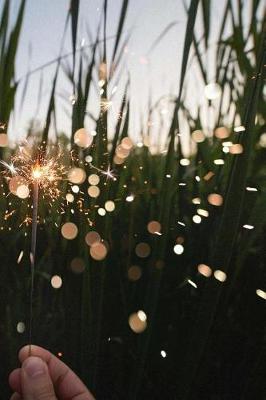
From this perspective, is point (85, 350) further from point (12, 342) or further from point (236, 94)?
point (236, 94)

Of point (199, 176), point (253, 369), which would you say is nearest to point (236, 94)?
point (199, 176)

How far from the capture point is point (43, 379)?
68 centimetres

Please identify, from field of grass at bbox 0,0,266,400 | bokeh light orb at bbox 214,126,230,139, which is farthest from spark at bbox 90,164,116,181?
bokeh light orb at bbox 214,126,230,139

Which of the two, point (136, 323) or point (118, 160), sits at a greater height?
point (118, 160)

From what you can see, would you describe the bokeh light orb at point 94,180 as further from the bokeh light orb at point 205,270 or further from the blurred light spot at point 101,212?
the bokeh light orb at point 205,270

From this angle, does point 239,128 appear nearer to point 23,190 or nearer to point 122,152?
point 122,152

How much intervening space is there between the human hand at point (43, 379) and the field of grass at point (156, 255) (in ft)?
0.15

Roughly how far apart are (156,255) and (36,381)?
21cm

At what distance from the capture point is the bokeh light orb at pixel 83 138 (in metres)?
0.82

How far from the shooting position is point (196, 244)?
2.81 ft

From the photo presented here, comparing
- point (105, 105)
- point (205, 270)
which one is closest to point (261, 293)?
point (205, 270)

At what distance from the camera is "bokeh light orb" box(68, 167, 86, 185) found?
0.82m

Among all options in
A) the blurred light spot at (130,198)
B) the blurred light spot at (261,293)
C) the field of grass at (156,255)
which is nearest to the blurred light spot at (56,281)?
the field of grass at (156,255)

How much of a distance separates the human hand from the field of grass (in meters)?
0.04
